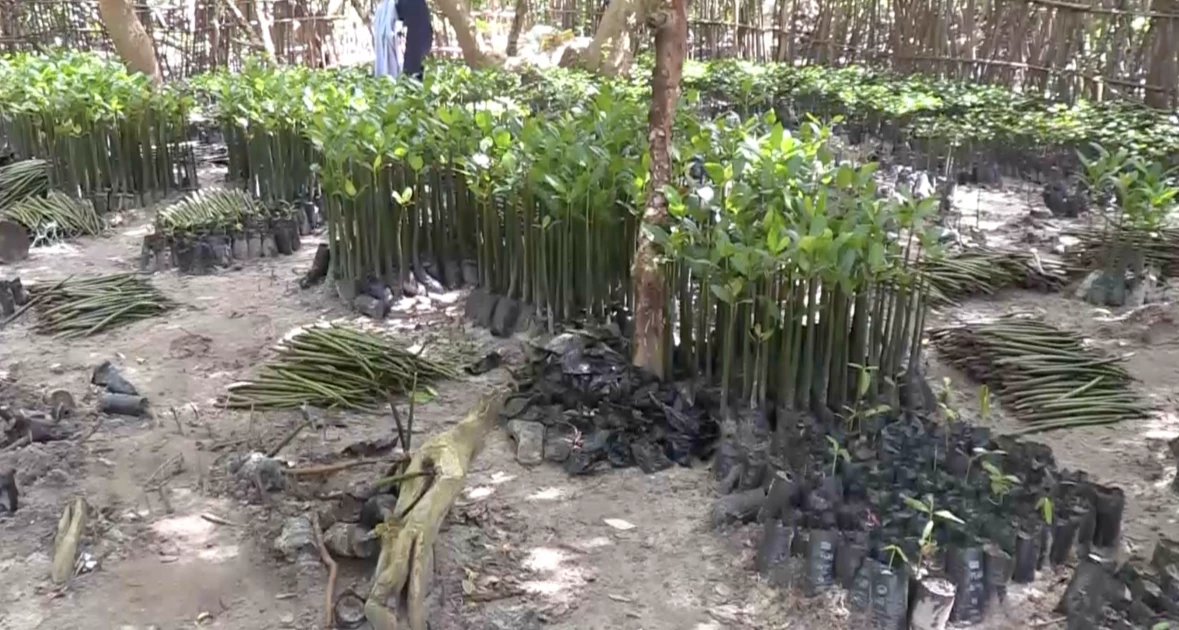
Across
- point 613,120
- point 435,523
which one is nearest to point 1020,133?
point 613,120

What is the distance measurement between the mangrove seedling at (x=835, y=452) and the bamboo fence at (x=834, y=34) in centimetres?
604

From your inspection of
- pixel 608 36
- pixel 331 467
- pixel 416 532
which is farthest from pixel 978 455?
pixel 608 36

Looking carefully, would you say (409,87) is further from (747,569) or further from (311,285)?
(747,569)

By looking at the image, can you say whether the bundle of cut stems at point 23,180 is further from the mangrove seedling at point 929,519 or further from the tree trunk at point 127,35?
the mangrove seedling at point 929,519

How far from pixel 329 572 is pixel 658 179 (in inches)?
68.5

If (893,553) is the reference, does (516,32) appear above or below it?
above

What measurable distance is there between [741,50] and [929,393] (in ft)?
31.0

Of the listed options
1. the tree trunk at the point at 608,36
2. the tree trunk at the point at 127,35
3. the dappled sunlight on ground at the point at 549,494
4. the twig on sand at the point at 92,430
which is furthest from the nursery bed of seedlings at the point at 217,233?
the tree trunk at the point at 608,36

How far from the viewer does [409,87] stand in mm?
6922

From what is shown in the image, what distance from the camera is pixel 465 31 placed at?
11.4 meters

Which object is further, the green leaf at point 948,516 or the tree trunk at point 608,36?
the tree trunk at point 608,36

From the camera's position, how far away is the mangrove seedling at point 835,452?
3.06 m

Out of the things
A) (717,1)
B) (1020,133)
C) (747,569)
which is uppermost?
(717,1)

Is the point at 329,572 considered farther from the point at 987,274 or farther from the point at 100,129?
the point at 100,129
